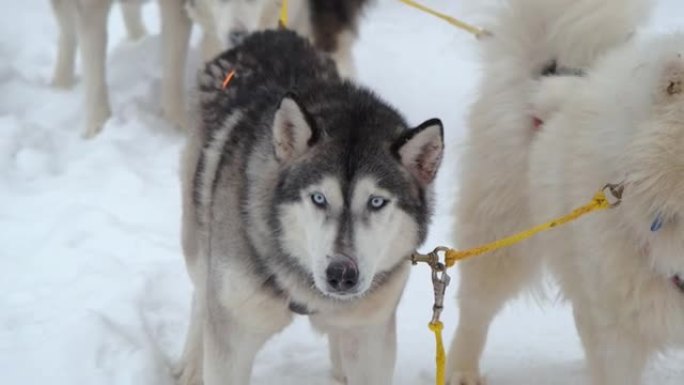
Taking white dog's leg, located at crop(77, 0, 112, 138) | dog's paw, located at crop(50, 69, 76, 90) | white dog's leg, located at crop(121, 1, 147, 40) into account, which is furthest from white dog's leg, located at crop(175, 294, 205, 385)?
white dog's leg, located at crop(121, 1, 147, 40)

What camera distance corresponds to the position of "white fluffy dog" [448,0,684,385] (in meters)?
2.43

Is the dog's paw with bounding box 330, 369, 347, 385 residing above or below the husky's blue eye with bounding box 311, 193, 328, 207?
below

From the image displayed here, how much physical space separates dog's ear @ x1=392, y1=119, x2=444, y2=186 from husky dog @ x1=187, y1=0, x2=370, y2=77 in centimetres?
267

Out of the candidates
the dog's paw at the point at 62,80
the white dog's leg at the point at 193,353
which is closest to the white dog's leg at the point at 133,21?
the dog's paw at the point at 62,80

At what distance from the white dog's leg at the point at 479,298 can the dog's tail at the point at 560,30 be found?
75cm

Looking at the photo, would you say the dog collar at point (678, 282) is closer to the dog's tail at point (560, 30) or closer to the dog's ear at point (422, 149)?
the dog's ear at point (422, 149)

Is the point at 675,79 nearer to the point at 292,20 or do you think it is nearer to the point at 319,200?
the point at 319,200

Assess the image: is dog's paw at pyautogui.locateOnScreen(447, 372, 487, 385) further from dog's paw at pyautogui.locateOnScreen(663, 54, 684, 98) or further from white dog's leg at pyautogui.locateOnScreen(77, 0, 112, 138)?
white dog's leg at pyautogui.locateOnScreen(77, 0, 112, 138)

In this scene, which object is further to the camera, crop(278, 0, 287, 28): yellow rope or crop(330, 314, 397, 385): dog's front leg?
crop(278, 0, 287, 28): yellow rope

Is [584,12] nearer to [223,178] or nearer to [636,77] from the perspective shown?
[636,77]

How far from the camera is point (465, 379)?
145 inches

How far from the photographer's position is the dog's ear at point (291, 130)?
2.46 m

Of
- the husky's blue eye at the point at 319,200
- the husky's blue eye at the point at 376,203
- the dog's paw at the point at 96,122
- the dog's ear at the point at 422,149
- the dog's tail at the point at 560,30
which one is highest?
the dog's paw at the point at 96,122

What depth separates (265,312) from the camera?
267cm
